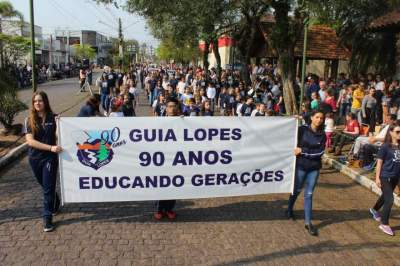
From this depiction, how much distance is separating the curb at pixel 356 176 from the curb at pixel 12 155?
7.12 m

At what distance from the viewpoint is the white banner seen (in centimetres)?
573

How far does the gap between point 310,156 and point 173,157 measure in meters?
1.88

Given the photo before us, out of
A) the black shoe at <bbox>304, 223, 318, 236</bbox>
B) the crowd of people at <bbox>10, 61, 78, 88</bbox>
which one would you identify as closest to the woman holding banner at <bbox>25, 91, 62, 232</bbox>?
the black shoe at <bbox>304, 223, 318, 236</bbox>

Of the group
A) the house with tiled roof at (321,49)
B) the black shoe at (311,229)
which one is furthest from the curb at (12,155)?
the house with tiled roof at (321,49)

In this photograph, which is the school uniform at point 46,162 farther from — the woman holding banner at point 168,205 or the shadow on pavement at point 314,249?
the shadow on pavement at point 314,249

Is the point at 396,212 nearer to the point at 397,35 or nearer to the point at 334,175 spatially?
the point at 334,175

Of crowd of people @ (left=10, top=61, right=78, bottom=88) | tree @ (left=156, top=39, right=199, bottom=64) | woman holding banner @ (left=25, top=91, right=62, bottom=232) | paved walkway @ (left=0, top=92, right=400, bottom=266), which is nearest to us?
paved walkway @ (left=0, top=92, right=400, bottom=266)

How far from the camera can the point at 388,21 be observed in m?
17.6

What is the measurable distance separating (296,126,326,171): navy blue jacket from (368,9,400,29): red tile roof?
1326cm

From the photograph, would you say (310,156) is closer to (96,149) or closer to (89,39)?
(96,149)

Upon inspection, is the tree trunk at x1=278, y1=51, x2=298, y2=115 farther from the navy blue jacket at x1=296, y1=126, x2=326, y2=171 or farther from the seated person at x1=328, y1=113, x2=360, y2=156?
the navy blue jacket at x1=296, y1=126, x2=326, y2=171

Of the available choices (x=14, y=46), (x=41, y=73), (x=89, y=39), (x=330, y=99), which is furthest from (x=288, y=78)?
(x=89, y=39)

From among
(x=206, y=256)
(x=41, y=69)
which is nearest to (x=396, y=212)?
(x=206, y=256)

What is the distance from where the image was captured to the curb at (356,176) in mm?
7820
